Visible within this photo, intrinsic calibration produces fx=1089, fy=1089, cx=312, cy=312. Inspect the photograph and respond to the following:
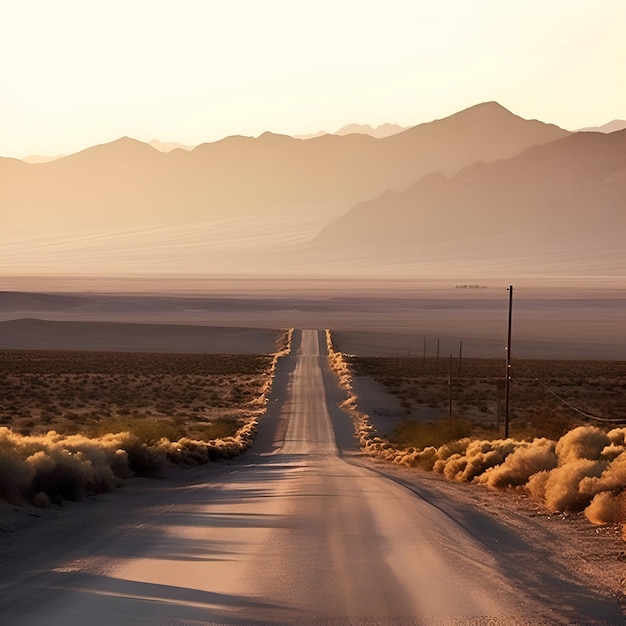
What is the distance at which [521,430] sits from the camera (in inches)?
1954

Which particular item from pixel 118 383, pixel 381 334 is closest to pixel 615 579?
pixel 118 383

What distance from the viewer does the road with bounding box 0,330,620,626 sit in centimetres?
1088

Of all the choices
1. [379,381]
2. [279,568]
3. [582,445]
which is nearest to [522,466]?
[582,445]

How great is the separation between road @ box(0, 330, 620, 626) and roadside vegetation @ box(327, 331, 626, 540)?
2.46 meters

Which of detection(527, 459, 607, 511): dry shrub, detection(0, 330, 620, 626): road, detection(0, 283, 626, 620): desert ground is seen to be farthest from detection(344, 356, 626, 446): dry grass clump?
detection(0, 330, 620, 626): road

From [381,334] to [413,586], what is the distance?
156 m

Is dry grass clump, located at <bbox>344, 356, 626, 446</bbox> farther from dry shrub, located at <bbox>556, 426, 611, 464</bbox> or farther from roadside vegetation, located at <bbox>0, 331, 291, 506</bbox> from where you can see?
dry shrub, located at <bbox>556, 426, 611, 464</bbox>

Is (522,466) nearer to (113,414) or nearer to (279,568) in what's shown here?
(279,568)

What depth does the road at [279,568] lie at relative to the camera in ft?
35.7

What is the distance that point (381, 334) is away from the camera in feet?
550

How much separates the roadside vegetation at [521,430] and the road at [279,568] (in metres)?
2.46

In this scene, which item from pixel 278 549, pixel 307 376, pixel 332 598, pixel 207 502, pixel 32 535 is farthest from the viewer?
pixel 307 376

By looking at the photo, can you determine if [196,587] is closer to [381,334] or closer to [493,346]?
[493,346]

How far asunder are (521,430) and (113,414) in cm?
2442
